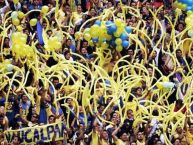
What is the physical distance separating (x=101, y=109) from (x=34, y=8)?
9.60ft

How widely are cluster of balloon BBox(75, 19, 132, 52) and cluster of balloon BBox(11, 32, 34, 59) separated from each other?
1118 mm

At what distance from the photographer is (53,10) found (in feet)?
58.0

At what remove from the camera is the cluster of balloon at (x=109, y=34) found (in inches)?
659

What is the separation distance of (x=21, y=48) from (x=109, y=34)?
1.41 meters

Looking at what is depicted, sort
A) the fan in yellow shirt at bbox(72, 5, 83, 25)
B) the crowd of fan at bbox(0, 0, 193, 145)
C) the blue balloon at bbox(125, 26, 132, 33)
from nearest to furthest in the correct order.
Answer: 1. the crowd of fan at bbox(0, 0, 193, 145)
2. the blue balloon at bbox(125, 26, 132, 33)
3. the fan in yellow shirt at bbox(72, 5, 83, 25)

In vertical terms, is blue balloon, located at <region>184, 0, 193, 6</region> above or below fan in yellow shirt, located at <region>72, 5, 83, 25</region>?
above

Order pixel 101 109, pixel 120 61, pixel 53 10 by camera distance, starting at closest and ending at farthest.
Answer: pixel 101 109 → pixel 120 61 → pixel 53 10

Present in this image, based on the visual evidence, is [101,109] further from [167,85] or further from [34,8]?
[34,8]

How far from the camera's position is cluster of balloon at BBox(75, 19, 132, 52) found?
16734mm

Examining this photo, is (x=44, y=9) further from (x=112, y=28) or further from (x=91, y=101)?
(x=91, y=101)

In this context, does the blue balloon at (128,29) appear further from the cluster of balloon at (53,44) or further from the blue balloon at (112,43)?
the cluster of balloon at (53,44)

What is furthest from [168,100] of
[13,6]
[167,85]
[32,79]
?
[13,6]

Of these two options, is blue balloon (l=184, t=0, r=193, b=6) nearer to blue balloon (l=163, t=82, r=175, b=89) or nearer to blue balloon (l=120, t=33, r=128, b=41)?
blue balloon (l=120, t=33, r=128, b=41)

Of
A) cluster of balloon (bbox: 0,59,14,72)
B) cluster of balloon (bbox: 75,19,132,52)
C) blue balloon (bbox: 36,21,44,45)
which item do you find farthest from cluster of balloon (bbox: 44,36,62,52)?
cluster of balloon (bbox: 0,59,14,72)
